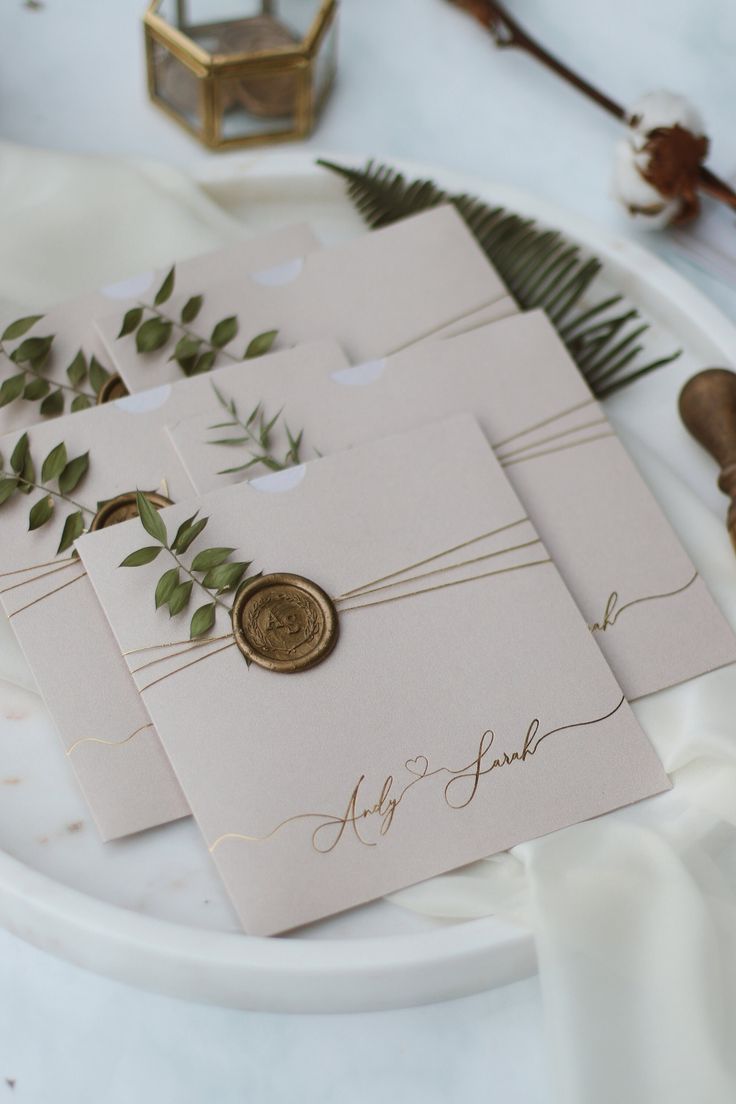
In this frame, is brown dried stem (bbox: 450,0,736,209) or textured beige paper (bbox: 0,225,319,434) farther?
brown dried stem (bbox: 450,0,736,209)

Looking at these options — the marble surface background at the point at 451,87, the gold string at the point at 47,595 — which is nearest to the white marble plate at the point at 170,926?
the gold string at the point at 47,595

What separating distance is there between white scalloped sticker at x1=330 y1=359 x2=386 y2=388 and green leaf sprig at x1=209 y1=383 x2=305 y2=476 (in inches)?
1.8

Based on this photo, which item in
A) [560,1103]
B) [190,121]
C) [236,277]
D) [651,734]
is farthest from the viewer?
[190,121]

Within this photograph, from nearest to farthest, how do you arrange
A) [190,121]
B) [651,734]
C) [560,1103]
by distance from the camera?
1. [560,1103]
2. [651,734]
3. [190,121]

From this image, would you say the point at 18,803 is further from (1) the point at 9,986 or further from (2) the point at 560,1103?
(2) the point at 560,1103

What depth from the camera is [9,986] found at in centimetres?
64

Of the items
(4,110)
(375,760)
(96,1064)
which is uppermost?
(4,110)

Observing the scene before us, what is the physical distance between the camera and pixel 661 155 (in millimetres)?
891

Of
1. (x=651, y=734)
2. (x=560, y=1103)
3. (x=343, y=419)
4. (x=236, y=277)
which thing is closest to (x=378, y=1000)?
(x=560, y=1103)

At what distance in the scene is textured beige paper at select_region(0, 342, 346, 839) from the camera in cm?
65

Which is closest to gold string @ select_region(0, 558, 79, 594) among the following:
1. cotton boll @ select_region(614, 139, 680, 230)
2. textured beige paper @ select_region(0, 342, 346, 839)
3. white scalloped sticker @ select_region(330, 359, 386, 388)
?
textured beige paper @ select_region(0, 342, 346, 839)

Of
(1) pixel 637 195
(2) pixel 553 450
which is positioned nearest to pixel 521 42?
(1) pixel 637 195

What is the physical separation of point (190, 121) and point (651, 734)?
66 cm

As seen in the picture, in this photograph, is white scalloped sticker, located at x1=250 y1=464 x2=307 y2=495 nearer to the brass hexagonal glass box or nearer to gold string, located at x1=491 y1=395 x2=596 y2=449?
gold string, located at x1=491 y1=395 x2=596 y2=449
